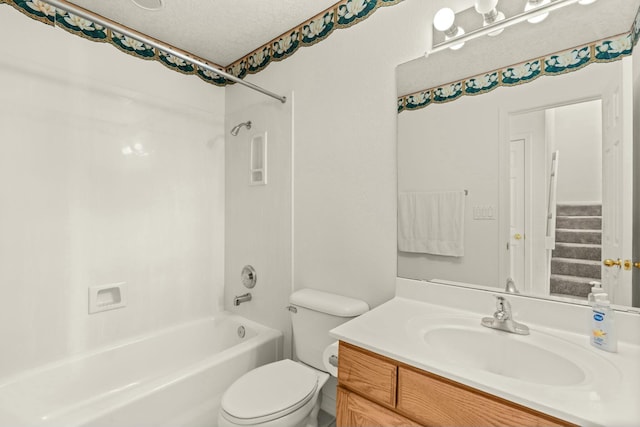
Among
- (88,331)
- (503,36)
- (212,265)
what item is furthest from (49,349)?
(503,36)

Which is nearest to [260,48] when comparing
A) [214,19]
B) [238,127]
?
[214,19]

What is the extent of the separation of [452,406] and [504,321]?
0.42 metres

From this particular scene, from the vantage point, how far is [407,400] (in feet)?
2.92

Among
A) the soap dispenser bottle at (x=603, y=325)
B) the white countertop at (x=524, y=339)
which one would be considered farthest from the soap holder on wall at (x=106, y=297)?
the soap dispenser bottle at (x=603, y=325)

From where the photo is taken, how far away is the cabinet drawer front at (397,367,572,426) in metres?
0.71

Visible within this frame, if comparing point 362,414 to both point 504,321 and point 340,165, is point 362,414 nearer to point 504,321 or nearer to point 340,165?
point 504,321

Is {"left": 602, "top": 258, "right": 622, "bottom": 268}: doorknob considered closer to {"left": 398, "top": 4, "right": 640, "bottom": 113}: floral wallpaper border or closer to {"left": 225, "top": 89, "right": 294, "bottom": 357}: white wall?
{"left": 398, "top": 4, "right": 640, "bottom": 113}: floral wallpaper border

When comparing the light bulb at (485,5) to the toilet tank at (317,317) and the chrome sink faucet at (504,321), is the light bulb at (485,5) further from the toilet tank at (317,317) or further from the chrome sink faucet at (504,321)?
the toilet tank at (317,317)

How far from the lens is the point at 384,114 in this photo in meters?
1.51

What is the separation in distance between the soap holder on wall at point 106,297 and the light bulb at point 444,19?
216cm

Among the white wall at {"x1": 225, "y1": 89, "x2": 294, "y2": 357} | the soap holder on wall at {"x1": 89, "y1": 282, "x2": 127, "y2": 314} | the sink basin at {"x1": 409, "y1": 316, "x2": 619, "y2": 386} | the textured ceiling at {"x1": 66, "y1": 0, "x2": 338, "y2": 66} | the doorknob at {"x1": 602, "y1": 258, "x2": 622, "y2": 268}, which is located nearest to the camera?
the sink basin at {"x1": 409, "y1": 316, "x2": 619, "y2": 386}

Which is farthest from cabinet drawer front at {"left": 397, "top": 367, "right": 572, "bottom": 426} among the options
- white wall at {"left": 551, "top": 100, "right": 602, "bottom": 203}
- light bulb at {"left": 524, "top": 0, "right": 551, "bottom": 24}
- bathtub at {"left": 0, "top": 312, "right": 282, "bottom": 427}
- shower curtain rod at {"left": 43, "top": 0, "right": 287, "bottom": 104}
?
shower curtain rod at {"left": 43, "top": 0, "right": 287, "bottom": 104}

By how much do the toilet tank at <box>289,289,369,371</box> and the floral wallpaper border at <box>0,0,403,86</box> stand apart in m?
1.44

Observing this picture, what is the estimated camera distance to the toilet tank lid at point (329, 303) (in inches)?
58.7
